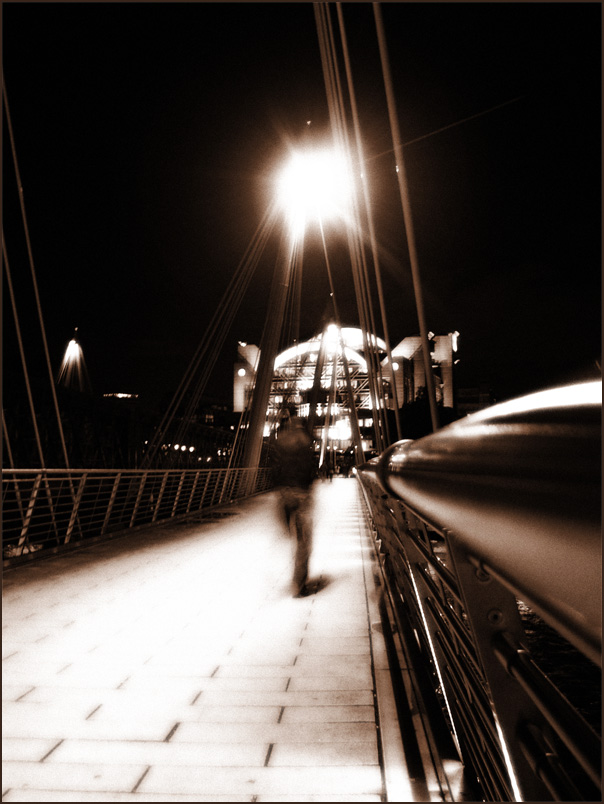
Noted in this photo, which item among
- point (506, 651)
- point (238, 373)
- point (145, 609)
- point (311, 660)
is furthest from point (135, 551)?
point (238, 373)

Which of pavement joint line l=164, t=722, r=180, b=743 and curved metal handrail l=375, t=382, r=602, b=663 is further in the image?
pavement joint line l=164, t=722, r=180, b=743

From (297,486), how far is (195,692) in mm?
2337

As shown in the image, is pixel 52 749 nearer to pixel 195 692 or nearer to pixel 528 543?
pixel 195 692

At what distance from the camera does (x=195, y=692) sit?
110 inches

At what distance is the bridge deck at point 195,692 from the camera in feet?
6.51

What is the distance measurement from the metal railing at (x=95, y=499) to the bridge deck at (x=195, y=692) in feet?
4.96

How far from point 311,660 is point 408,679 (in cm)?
60

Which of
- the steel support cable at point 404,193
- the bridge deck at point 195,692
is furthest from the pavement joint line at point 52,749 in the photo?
the steel support cable at point 404,193

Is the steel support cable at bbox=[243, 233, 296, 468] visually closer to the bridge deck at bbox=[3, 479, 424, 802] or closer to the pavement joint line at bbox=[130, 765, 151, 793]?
the bridge deck at bbox=[3, 479, 424, 802]

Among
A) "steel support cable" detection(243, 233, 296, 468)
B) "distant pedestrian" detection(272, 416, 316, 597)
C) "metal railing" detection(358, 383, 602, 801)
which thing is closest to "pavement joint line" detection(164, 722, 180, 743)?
"metal railing" detection(358, 383, 602, 801)

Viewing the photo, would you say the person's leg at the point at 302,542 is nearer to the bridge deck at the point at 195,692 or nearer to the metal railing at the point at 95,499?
the bridge deck at the point at 195,692

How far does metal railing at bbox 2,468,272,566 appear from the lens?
6969 millimetres

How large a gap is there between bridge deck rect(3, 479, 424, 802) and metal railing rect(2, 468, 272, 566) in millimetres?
1512

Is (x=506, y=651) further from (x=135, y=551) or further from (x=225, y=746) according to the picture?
(x=135, y=551)
